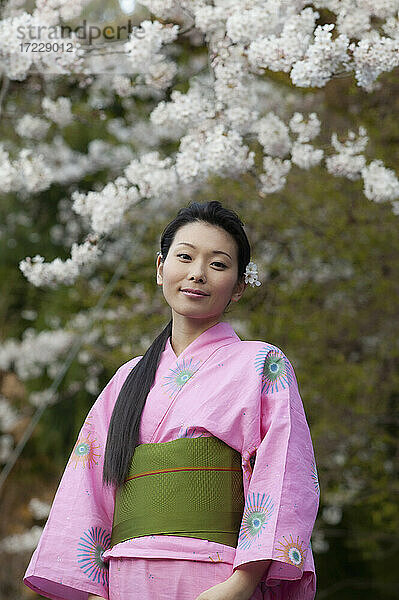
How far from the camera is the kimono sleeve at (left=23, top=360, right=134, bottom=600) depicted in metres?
1.71

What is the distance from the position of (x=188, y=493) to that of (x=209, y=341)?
0.35 m

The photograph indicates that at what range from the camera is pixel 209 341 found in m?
1.81

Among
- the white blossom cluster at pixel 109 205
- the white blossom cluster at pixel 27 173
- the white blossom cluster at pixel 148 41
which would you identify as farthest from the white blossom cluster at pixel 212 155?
the white blossom cluster at pixel 27 173

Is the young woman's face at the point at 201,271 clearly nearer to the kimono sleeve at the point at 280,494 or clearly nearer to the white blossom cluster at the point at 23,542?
the kimono sleeve at the point at 280,494

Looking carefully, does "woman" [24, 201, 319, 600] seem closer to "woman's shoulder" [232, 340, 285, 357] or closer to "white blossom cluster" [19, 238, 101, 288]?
"woman's shoulder" [232, 340, 285, 357]

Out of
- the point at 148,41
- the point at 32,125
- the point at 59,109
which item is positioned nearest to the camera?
the point at 148,41

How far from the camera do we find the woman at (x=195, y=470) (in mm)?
1563

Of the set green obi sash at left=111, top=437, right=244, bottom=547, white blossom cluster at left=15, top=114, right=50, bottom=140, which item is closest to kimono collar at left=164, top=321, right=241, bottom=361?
green obi sash at left=111, top=437, right=244, bottom=547

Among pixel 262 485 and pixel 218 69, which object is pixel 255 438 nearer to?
pixel 262 485

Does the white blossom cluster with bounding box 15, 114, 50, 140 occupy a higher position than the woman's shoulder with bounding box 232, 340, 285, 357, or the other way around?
the white blossom cluster with bounding box 15, 114, 50, 140

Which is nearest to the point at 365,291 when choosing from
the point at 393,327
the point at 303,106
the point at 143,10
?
the point at 393,327

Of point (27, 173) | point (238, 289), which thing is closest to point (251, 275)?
point (238, 289)

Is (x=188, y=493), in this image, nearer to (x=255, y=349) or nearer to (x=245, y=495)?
(x=245, y=495)

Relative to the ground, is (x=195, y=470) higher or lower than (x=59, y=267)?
lower
